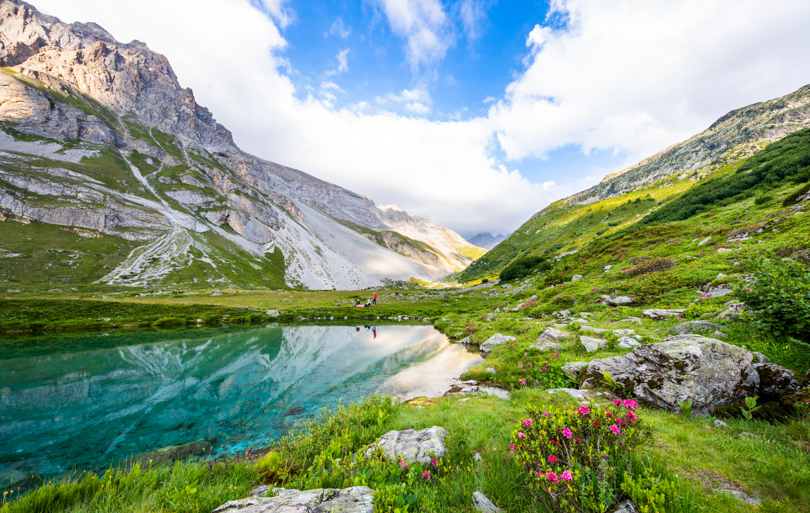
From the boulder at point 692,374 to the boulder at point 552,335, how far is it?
5.97m

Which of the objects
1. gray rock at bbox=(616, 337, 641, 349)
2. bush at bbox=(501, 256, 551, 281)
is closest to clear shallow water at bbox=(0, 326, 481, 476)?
gray rock at bbox=(616, 337, 641, 349)

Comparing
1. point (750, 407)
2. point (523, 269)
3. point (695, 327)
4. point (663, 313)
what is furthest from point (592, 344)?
point (523, 269)

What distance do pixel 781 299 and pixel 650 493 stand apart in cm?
787

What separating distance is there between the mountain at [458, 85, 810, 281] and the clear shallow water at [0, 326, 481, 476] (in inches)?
2342

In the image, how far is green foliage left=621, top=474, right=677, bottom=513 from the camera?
3172mm

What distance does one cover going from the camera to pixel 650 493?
327 cm

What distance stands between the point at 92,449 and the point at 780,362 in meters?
21.2

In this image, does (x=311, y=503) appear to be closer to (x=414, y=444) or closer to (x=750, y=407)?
(x=414, y=444)

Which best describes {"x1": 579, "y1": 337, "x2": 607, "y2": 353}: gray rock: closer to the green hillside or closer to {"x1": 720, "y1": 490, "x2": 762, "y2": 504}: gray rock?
{"x1": 720, "y1": 490, "x2": 762, "y2": 504}: gray rock

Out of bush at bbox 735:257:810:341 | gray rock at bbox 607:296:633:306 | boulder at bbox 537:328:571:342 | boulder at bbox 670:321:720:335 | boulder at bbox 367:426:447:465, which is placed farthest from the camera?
gray rock at bbox 607:296:633:306

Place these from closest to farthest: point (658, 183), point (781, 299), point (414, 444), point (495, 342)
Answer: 1. point (414, 444)
2. point (781, 299)
3. point (495, 342)
4. point (658, 183)

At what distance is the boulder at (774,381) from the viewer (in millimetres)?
5934

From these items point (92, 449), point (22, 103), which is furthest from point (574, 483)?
point (22, 103)

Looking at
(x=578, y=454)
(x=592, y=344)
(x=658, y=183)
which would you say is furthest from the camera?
(x=658, y=183)
